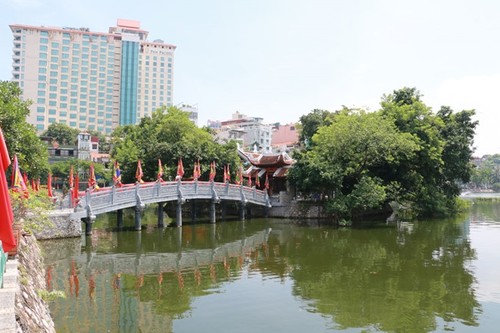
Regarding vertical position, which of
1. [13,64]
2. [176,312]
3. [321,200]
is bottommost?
[176,312]

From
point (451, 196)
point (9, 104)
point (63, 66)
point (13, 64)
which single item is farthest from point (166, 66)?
point (9, 104)

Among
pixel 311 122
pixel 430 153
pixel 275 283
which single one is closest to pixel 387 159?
pixel 430 153

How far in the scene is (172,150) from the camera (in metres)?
28.7

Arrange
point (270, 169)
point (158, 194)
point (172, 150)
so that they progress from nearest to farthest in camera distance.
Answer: point (158, 194), point (172, 150), point (270, 169)

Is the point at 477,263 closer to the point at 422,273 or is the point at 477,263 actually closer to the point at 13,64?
the point at 422,273

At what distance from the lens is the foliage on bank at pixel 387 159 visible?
81.3 ft

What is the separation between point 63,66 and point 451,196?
226 feet

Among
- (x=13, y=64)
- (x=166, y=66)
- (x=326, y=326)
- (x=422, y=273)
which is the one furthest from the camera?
(x=166, y=66)

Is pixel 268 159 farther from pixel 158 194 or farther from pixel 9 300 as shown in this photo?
pixel 9 300

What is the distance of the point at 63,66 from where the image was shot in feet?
255

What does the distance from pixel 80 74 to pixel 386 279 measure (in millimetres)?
77948

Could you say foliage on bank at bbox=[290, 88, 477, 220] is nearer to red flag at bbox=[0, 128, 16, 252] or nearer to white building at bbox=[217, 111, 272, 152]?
red flag at bbox=[0, 128, 16, 252]

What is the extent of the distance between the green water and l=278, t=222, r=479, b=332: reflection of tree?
0.03m

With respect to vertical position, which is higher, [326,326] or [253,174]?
[253,174]
